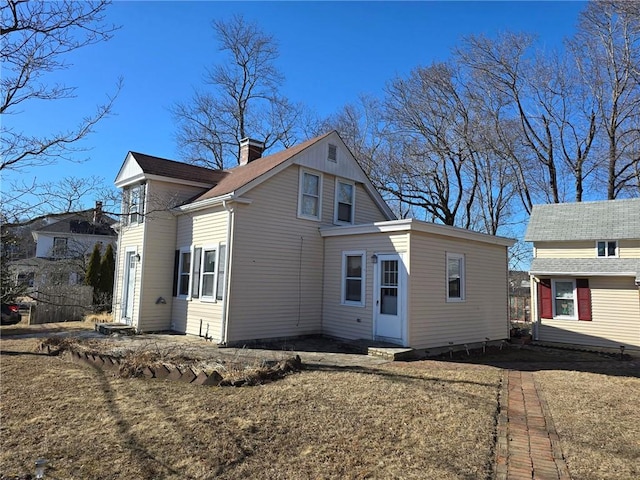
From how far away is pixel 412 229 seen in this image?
1052cm

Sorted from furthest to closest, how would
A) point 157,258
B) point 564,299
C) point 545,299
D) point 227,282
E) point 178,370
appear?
1. point 545,299
2. point 564,299
3. point 157,258
4. point 227,282
5. point 178,370

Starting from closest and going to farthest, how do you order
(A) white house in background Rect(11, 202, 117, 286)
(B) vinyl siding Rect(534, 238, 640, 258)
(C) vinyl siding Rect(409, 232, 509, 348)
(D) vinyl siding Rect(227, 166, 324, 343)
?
(A) white house in background Rect(11, 202, 117, 286)
(C) vinyl siding Rect(409, 232, 509, 348)
(D) vinyl siding Rect(227, 166, 324, 343)
(B) vinyl siding Rect(534, 238, 640, 258)

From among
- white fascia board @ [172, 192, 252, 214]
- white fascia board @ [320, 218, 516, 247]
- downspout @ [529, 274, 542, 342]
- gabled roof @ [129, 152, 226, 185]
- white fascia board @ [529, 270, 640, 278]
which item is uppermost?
gabled roof @ [129, 152, 226, 185]

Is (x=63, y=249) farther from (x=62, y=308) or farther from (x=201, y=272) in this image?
(x=201, y=272)

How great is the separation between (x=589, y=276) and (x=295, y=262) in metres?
11.3

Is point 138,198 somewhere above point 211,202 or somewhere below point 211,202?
above

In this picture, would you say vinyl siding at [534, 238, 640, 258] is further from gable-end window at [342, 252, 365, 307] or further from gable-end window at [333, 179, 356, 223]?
gable-end window at [342, 252, 365, 307]

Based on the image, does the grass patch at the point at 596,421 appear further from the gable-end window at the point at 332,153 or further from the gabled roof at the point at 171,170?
the gabled roof at the point at 171,170

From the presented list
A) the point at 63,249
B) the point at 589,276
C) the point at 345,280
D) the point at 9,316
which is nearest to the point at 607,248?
the point at 589,276

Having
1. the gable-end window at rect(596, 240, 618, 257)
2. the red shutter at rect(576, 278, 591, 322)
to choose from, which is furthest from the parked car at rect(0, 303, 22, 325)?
the gable-end window at rect(596, 240, 618, 257)

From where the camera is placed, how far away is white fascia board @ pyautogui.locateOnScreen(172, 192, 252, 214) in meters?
11.0

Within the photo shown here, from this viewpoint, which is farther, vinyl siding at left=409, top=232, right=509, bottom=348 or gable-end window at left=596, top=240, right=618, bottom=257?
gable-end window at left=596, top=240, right=618, bottom=257

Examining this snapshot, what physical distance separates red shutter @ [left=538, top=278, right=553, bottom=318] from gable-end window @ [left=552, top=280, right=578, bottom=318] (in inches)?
6.1

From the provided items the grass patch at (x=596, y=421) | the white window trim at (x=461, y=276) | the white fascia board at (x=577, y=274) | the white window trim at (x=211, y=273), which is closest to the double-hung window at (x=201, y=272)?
the white window trim at (x=211, y=273)
